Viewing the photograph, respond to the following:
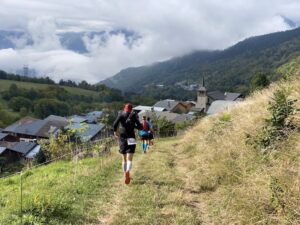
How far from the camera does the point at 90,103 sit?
15612 cm

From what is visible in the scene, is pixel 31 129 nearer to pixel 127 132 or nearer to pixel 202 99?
pixel 202 99

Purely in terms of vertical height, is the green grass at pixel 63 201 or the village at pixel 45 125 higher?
the green grass at pixel 63 201

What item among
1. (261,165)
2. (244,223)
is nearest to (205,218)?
(244,223)

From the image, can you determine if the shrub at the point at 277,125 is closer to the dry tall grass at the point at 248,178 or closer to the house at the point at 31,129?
the dry tall grass at the point at 248,178

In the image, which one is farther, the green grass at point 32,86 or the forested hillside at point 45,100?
the green grass at point 32,86

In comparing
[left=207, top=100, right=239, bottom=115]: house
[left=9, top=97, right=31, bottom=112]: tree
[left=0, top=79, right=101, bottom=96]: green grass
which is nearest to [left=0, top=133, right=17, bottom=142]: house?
[left=9, top=97, right=31, bottom=112]: tree

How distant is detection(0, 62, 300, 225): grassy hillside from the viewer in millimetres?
6156

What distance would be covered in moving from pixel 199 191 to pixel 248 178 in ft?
5.47

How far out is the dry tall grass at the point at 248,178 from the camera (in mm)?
5855

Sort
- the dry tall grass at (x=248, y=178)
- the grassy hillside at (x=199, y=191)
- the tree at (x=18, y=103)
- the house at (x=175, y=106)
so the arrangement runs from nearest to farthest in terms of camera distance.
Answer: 1. the dry tall grass at (x=248, y=178)
2. the grassy hillside at (x=199, y=191)
3. the tree at (x=18, y=103)
4. the house at (x=175, y=106)

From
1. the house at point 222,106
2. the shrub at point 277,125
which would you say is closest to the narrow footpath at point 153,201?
the shrub at point 277,125

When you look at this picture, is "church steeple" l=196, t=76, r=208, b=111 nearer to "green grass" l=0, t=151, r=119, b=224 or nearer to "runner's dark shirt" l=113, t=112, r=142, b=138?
"runner's dark shirt" l=113, t=112, r=142, b=138

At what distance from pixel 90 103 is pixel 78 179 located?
485 feet

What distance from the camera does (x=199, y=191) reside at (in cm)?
864
